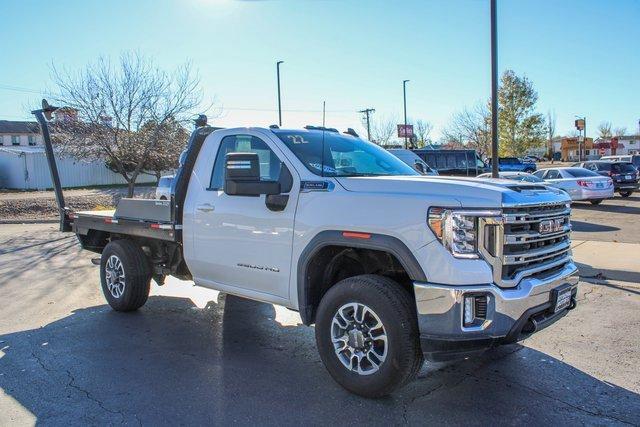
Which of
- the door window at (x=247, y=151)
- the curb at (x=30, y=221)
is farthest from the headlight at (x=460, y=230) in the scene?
the curb at (x=30, y=221)

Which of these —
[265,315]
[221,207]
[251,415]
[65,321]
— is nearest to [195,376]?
[251,415]

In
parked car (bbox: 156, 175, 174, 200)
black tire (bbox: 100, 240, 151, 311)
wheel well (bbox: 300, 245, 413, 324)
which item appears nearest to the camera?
wheel well (bbox: 300, 245, 413, 324)

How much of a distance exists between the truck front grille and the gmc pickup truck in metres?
0.01

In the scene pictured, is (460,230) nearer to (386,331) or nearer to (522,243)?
(522,243)

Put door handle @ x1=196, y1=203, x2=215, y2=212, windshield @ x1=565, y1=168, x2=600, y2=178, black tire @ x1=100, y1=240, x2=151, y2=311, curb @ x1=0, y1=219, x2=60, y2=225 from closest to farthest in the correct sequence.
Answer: door handle @ x1=196, y1=203, x2=215, y2=212, black tire @ x1=100, y1=240, x2=151, y2=311, curb @ x1=0, y1=219, x2=60, y2=225, windshield @ x1=565, y1=168, x2=600, y2=178

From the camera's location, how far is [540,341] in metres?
5.30

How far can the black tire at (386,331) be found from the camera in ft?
12.1

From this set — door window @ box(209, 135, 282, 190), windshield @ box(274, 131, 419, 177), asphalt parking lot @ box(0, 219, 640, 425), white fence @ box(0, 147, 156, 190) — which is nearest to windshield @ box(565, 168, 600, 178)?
asphalt parking lot @ box(0, 219, 640, 425)

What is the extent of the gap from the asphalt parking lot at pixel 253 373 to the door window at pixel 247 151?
5.40 feet

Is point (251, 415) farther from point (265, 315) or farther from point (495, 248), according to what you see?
point (265, 315)

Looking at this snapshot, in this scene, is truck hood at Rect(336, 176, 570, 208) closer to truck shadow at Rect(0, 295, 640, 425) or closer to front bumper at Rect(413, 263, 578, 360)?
front bumper at Rect(413, 263, 578, 360)

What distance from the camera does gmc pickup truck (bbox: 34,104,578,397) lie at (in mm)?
3547

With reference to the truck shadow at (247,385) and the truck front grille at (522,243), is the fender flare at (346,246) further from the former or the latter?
the truck shadow at (247,385)

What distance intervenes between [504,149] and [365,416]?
153 feet
